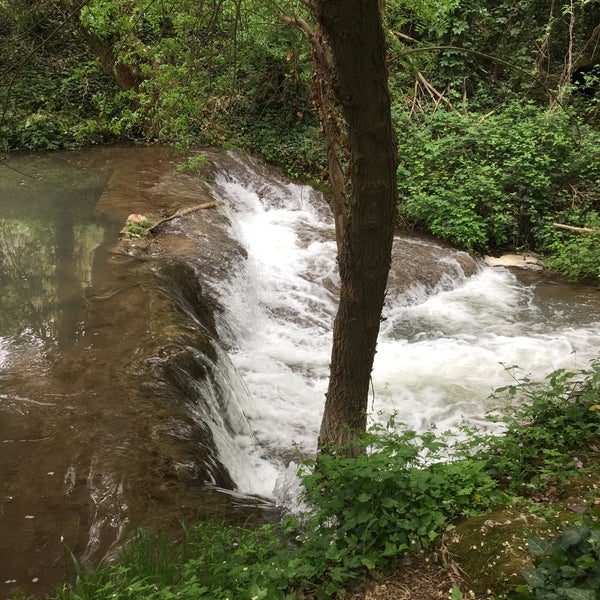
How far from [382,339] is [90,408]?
14.5 feet

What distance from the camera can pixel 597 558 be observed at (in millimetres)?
1860

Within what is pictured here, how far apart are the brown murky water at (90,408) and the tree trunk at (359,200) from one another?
3.54 feet

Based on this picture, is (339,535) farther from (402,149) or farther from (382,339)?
(402,149)

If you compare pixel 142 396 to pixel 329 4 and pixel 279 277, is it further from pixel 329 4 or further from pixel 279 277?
pixel 279 277

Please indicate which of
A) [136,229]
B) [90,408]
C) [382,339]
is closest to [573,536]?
[90,408]

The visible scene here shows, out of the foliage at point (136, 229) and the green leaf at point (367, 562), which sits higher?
the foliage at point (136, 229)

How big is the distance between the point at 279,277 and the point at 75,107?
889 centimetres

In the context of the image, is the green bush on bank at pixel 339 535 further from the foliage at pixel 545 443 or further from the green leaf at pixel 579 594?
the green leaf at pixel 579 594

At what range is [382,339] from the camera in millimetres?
7500

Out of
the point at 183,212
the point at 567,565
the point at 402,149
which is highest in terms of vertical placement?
the point at 402,149

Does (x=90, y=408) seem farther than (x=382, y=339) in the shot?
No

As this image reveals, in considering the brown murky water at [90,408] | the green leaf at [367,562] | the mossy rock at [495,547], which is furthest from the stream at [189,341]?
the mossy rock at [495,547]

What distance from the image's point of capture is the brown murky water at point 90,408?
10.4 feet

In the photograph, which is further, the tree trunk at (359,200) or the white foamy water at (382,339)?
the white foamy water at (382,339)
